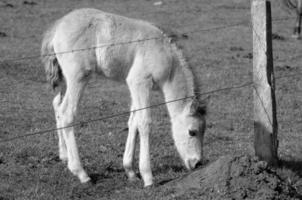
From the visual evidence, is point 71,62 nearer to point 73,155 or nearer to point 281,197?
point 73,155

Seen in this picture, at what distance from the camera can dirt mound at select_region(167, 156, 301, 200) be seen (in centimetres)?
684

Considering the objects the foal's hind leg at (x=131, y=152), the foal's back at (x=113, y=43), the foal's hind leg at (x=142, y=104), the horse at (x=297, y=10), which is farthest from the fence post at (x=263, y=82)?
the horse at (x=297, y=10)

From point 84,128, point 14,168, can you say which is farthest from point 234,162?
point 84,128

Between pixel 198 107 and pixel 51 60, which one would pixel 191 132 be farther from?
pixel 51 60

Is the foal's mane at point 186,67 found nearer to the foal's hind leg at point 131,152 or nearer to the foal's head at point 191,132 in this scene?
the foal's head at point 191,132

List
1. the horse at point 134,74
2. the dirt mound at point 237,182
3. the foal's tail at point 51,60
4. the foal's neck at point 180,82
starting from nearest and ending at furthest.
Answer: the dirt mound at point 237,182 < the horse at point 134,74 < the foal's neck at point 180,82 < the foal's tail at point 51,60

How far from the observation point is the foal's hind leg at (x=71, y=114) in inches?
332

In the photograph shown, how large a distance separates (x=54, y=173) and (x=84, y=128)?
265 cm

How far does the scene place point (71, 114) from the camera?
27.9ft

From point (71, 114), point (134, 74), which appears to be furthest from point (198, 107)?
point (71, 114)

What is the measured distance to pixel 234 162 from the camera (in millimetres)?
7156

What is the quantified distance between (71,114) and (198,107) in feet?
5.64

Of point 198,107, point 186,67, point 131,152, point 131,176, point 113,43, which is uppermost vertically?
point 113,43

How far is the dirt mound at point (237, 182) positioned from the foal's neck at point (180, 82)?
1.50 metres
